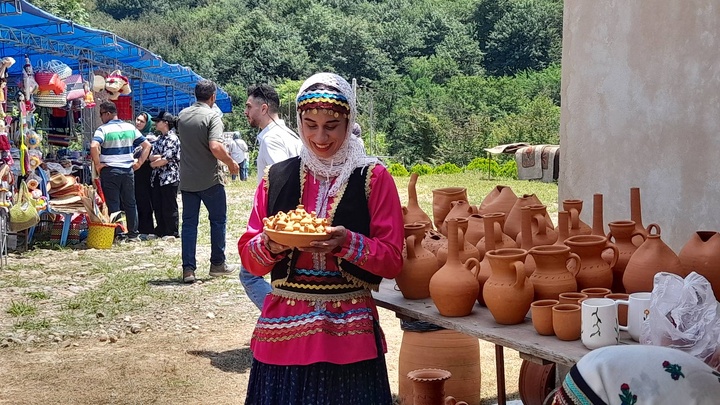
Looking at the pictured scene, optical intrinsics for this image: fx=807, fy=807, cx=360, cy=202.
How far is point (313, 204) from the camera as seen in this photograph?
2.78 m

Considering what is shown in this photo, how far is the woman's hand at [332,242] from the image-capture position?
8.32 ft

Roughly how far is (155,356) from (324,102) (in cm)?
337

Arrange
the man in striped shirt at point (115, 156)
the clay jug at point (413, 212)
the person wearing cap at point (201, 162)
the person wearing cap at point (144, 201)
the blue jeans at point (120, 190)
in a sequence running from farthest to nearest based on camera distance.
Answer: the person wearing cap at point (144, 201)
the blue jeans at point (120, 190)
the man in striped shirt at point (115, 156)
the person wearing cap at point (201, 162)
the clay jug at point (413, 212)

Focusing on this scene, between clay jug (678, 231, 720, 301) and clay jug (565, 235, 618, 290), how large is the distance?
0.25 m

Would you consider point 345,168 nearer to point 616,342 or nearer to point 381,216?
point 381,216

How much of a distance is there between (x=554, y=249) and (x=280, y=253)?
0.97 metres

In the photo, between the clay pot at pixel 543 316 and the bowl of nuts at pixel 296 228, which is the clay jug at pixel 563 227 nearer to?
the clay pot at pixel 543 316

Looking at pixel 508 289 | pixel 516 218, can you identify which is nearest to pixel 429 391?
pixel 508 289

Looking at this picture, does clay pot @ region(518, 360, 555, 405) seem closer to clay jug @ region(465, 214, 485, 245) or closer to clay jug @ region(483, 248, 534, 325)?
clay jug @ region(465, 214, 485, 245)

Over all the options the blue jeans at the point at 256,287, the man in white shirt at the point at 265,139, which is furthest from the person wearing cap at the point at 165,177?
the blue jeans at the point at 256,287

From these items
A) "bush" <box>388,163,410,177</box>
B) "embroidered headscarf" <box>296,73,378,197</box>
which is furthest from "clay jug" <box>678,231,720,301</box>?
"bush" <box>388,163,410,177</box>

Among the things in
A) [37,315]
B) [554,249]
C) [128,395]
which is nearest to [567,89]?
[554,249]

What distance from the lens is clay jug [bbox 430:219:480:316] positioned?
9.70ft

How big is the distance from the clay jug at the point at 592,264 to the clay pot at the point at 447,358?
4.29 feet
